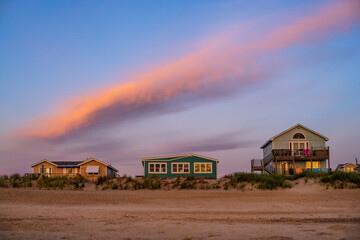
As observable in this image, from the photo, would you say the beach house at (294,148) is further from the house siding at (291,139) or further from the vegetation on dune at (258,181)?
the vegetation on dune at (258,181)

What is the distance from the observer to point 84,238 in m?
9.13

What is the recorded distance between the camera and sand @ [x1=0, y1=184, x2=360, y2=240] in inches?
380

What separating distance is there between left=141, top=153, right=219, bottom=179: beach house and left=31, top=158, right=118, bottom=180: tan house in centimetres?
1161

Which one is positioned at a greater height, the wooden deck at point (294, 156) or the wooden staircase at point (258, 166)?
the wooden deck at point (294, 156)

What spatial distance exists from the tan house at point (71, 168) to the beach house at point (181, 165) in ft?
38.1

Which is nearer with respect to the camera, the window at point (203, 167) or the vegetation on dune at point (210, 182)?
the vegetation on dune at point (210, 182)

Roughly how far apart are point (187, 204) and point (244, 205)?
276 centimetres

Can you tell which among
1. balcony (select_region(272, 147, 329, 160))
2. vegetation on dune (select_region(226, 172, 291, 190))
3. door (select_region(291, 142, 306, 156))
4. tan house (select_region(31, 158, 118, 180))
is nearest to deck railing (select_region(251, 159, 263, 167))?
balcony (select_region(272, 147, 329, 160))

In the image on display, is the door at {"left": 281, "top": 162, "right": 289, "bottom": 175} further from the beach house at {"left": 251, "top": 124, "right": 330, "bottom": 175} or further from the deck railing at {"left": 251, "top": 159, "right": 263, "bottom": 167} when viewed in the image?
the deck railing at {"left": 251, "top": 159, "right": 263, "bottom": 167}

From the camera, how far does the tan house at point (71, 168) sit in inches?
2032

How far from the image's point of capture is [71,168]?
5606 cm

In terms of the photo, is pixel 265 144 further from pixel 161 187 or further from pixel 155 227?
pixel 155 227

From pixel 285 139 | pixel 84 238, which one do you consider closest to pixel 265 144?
pixel 285 139

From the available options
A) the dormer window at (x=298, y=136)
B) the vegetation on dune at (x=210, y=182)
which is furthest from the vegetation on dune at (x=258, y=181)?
the dormer window at (x=298, y=136)
